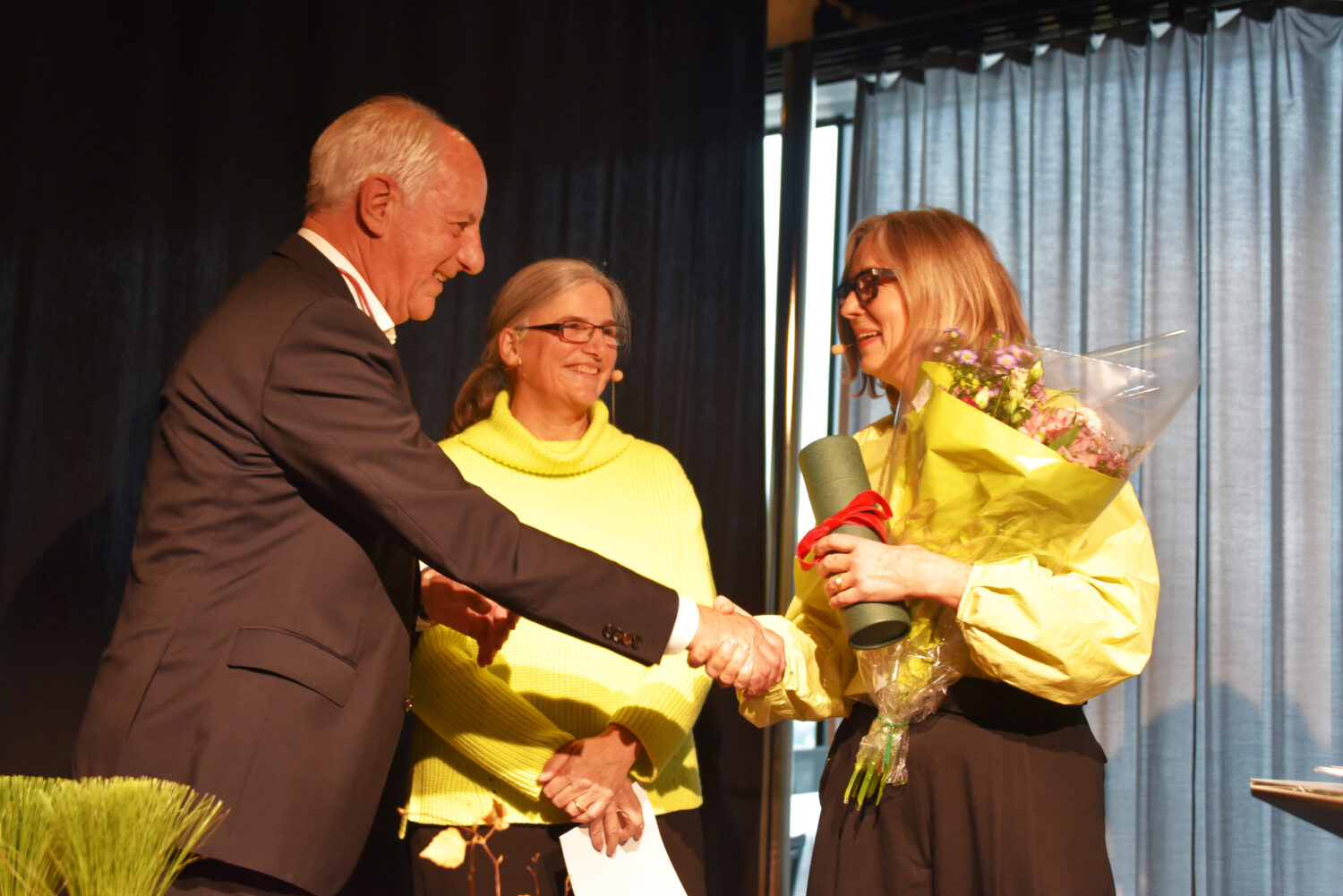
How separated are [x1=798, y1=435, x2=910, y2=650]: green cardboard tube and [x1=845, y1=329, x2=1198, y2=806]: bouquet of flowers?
70 mm

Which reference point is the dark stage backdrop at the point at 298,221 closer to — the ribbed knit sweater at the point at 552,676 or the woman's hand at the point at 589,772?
the ribbed knit sweater at the point at 552,676

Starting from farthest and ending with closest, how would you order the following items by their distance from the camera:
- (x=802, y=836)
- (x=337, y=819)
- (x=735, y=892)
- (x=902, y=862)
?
(x=802, y=836), (x=735, y=892), (x=902, y=862), (x=337, y=819)

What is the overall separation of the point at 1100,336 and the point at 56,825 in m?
3.07

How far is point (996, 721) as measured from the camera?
1657 millimetres

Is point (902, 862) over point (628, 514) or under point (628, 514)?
under

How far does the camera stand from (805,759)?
380cm

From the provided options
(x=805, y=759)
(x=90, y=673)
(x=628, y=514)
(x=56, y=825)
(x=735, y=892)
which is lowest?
(x=735, y=892)

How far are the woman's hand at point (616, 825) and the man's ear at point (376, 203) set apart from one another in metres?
1.09

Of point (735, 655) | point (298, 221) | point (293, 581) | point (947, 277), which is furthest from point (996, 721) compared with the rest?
point (298, 221)

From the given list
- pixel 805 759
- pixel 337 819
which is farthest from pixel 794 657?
pixel 805 759

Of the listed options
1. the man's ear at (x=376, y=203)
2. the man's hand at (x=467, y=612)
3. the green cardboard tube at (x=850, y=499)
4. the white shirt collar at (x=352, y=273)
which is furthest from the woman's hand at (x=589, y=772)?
the man's ear at (x=376, y=203)

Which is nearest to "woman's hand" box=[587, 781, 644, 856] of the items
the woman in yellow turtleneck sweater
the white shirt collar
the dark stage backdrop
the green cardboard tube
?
the woman in yellow turtleneck sweater

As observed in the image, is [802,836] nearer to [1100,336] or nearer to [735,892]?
[735,892]

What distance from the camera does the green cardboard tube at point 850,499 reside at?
158 centimetres
